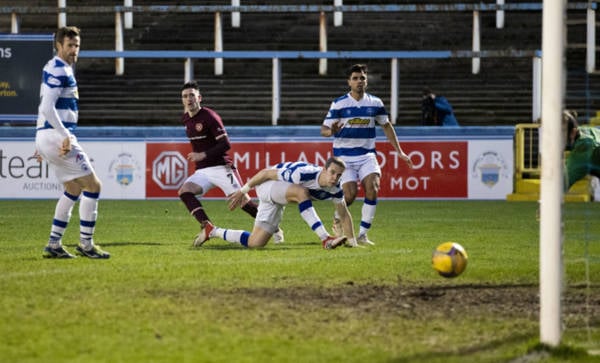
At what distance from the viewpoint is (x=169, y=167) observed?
23.9 m

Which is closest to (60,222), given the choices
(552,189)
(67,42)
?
(67,42)

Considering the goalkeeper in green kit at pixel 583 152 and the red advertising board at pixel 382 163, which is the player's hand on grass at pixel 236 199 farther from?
the red advertising board at pixel 382 163

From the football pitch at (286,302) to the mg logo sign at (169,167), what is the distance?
9249 mm

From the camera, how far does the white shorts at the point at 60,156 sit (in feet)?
36.2

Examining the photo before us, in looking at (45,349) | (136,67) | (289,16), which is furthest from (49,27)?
(45,349)

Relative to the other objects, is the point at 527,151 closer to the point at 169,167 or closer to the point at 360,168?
the point at 169,167

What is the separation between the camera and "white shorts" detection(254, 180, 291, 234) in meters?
12.6

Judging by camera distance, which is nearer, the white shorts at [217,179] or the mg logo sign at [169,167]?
the white shorts at [217,179]

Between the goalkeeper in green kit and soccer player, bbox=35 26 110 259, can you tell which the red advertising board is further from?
soccer player, bbox=35 26 110 259

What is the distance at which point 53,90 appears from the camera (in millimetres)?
10953

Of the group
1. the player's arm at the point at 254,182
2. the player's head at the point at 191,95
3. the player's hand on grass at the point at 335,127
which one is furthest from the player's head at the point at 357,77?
the player's head at the point at 191,95

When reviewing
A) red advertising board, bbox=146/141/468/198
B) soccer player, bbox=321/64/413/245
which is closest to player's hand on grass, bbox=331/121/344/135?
soccer player, bbox=321/64/413/245

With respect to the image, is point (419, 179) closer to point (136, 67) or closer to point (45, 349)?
point (136, 67)

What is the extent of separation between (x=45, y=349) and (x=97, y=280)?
119 inches
